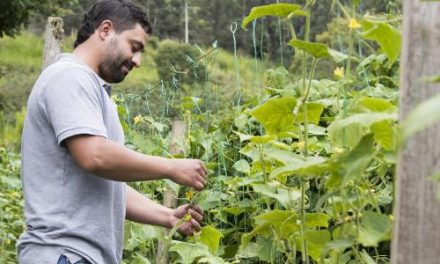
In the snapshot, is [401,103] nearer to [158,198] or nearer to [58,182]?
[58,182]

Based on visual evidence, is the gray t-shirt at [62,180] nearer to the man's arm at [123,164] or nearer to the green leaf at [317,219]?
the man's arm at [123,164]

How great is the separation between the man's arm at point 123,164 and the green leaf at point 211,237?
672 millimetres

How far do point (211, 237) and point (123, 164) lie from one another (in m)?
0.79

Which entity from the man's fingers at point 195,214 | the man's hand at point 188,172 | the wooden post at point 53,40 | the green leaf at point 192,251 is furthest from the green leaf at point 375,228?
the wooden post at point 53,40

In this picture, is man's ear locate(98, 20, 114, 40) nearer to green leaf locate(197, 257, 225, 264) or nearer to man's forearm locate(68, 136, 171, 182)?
man's forearm locate(68, 136, 171, 182)

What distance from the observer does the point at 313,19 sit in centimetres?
3175

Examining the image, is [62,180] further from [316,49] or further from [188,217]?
[316,49]

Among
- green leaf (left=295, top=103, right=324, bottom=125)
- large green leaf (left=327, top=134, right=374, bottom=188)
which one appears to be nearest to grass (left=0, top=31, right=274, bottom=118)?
green leaf (left=295, top=103, right=324, bottom=125)

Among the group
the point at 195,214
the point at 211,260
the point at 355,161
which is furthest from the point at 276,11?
the point at 211,260

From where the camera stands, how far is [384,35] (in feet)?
5.69

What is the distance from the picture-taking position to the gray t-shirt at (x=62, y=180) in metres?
2.28

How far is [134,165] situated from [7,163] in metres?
3.69

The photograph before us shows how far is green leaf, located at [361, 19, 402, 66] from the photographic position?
168 cm

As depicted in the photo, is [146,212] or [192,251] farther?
[192,251]
